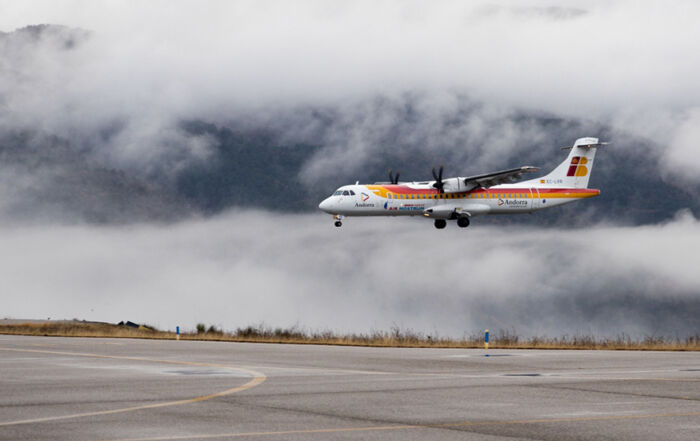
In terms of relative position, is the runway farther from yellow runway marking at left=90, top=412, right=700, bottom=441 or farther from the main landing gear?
the main landing gear

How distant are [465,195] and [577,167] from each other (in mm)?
12625

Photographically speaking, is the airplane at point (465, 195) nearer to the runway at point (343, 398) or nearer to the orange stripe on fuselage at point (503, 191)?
the orange stripe on fuselage at point (503, 191)

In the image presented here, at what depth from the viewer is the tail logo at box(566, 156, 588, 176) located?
276 ft

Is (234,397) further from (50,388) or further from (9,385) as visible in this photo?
(9,385)

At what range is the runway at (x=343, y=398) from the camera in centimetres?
1340

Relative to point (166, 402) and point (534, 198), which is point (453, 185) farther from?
point (166, 402)

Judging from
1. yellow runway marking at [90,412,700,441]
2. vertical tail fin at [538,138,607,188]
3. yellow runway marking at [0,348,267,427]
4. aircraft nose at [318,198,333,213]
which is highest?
vertical tail fin at [538,138,607,188]

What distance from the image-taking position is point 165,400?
1714 cm

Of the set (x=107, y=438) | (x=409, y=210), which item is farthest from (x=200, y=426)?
(x=409, y=210)

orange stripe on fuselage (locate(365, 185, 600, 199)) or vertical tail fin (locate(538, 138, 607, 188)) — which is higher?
vertical tail fin (locate(538, 138, 607, 188))

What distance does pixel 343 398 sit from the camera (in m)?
17.7

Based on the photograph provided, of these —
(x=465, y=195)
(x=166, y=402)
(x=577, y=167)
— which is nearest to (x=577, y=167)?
(x=577, y=167)

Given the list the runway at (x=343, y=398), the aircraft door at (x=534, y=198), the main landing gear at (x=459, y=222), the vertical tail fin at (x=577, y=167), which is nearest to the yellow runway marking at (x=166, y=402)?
the runway at (x=343, y=398)

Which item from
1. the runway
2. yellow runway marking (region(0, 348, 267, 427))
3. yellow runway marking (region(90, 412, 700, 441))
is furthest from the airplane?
yellow runway marking (region(90, 412, 700, 441))
